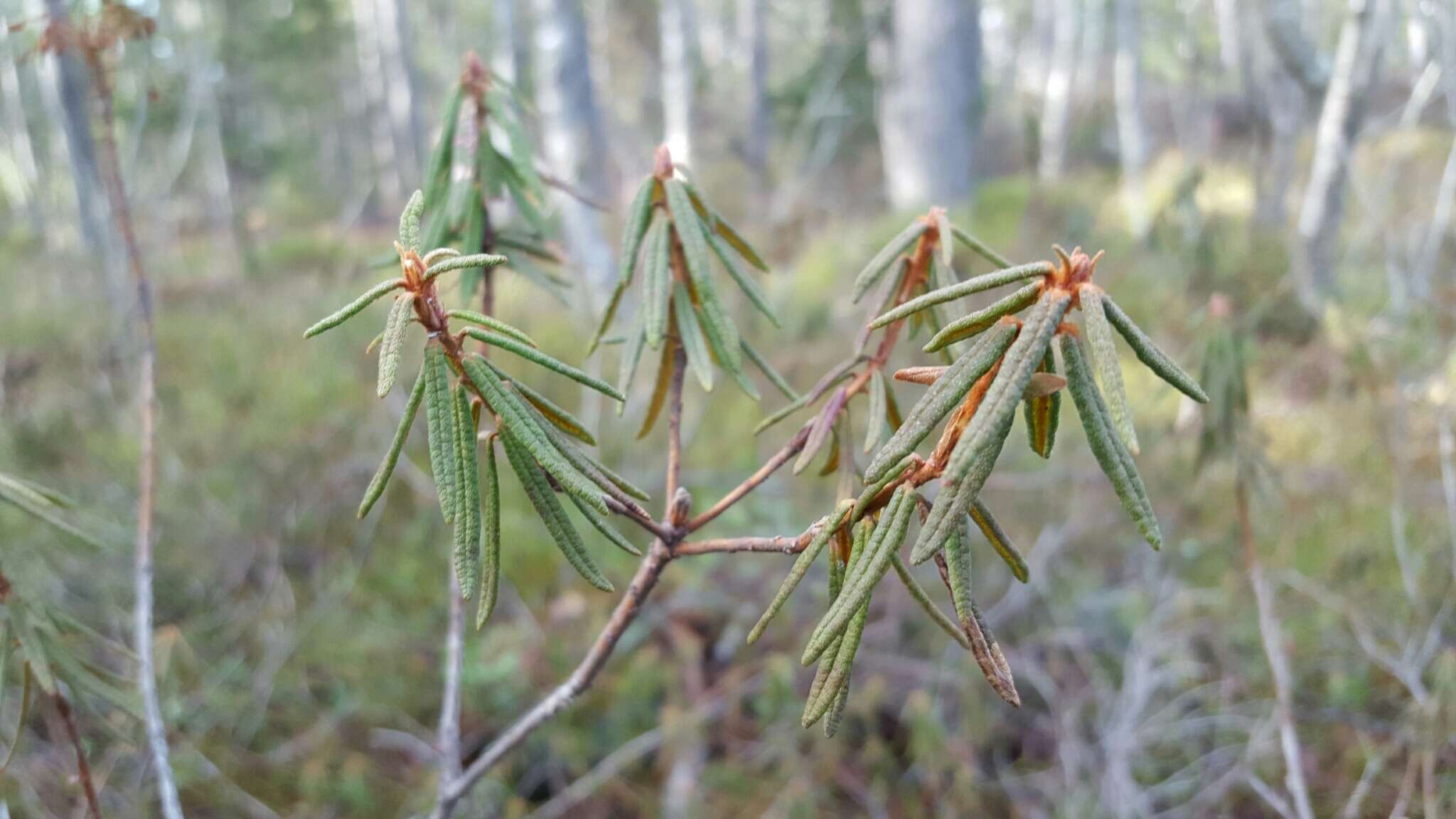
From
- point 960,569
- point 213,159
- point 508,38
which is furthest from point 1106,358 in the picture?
point 213,159

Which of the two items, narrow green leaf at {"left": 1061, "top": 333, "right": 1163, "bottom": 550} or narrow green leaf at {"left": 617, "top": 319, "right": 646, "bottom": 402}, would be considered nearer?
narrow green leaf at {"left": 1061, "top": 333, "right": 1163, "bottom": 550}

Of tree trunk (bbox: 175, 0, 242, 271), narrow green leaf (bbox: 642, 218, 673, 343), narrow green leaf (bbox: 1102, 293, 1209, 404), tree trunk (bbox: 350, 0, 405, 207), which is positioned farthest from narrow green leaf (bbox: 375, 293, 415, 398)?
tree trunk (bbox: 350, 0, 405, 207)

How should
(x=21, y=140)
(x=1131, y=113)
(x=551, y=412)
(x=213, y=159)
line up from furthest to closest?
1. (x=213, y=159)
2. (x=21, y=140)
3. (x=1131, y=113)
4. (x=551, y=412)

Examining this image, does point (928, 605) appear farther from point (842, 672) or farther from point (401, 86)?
point (401, 86)

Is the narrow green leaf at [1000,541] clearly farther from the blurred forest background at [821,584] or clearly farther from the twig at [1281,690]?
the twig at [1281,690]

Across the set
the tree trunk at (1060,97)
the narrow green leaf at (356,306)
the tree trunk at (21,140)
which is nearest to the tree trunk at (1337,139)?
the narrow green leaf at (356,306)

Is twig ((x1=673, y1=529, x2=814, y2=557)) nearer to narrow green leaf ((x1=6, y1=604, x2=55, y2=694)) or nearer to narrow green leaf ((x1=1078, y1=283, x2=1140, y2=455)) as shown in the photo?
narrow green leaf ((x1=1078, y1=283, x2=1140, y2=455))
